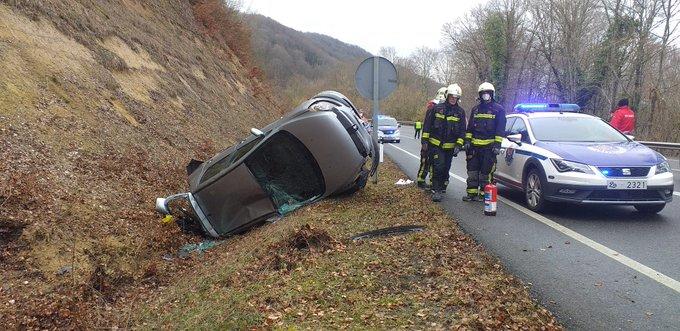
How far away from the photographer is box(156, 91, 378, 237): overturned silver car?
7.02 metres

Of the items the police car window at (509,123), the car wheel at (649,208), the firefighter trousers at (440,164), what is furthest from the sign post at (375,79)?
the car wheel at (649,208)

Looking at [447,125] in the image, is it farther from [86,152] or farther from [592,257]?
[86,152]

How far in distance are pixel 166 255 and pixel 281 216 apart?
1619 mm

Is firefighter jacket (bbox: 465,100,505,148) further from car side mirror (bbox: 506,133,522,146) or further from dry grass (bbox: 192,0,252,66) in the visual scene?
dry grass (bbox: 192,0,252,66)

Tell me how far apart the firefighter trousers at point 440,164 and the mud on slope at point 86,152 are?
402 centimetres

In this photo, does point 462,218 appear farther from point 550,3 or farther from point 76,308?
point 550,3

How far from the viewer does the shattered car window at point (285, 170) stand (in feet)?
23.2

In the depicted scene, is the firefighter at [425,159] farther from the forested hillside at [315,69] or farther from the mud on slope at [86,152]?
the forested hillside at [315,69]

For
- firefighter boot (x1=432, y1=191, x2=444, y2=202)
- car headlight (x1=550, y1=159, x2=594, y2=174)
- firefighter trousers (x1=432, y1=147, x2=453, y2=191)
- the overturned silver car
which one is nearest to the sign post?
firefighter trousers (x1=432, y1=147, x2=453, y2=191)

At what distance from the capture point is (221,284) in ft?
16.5

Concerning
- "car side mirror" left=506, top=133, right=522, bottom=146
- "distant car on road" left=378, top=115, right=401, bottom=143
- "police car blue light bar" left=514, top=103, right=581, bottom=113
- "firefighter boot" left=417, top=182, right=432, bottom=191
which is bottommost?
"distant car on road" left=378, top=115, right=401, bottom=143

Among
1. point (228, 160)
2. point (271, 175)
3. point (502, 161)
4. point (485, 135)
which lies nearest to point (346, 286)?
point (271, 175)

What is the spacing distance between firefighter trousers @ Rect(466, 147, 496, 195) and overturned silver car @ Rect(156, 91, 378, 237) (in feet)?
6.12

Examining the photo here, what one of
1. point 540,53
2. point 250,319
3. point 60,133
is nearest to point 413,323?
point 250,319
